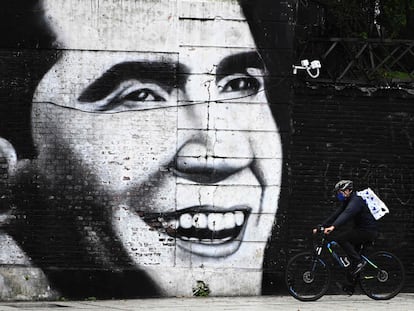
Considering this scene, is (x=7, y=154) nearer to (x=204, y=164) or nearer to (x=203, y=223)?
(x=204, y=164)

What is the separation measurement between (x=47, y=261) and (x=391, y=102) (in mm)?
5411

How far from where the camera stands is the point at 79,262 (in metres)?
11.3

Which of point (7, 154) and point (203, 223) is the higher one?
point (7, 154)

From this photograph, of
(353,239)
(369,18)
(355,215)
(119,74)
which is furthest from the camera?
(369,18)

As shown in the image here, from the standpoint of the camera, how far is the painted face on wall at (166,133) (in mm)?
11188

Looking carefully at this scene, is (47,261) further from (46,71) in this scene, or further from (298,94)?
(298,94)

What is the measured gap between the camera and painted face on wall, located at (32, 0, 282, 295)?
1119 centimetres

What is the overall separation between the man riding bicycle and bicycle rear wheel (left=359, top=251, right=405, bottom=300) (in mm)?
269

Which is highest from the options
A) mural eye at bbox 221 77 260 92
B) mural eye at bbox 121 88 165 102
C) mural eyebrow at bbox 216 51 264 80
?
mural eyebrow at bbox 216 51 264 80

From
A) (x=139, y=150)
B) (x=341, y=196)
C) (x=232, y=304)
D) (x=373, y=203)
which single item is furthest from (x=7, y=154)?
(x=373, y=203)

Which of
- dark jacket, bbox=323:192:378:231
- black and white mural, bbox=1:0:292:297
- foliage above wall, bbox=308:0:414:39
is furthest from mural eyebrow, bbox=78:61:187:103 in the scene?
dark jacket, bbox=323:192:378:231

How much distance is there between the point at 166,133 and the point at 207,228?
147 cm

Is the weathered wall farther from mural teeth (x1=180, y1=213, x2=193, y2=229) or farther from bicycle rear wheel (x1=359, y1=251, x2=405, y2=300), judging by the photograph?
bicycle rear wheel (x1=359, y1=251, x2=405, y2=300)

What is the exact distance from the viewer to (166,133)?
11.3 m
